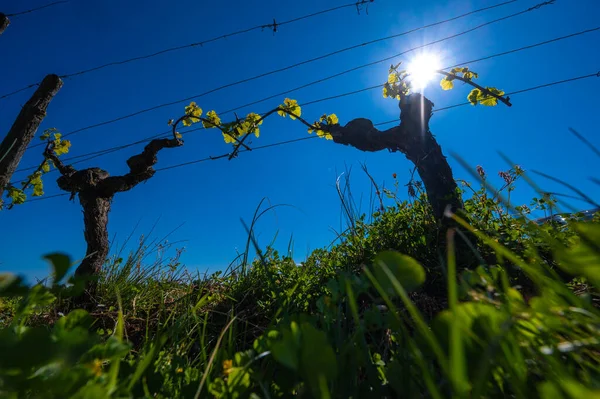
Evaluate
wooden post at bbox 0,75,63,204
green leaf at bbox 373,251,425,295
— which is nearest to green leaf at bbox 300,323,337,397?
green leaf at bbox 373,251,425,295

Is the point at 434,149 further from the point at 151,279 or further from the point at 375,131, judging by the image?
the point at 151,279

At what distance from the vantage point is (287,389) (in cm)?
47

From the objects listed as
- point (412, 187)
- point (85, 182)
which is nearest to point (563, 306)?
point (412, 187)

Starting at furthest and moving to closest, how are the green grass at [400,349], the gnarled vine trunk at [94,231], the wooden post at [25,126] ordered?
the gnarled vine trunk at [94,231]
the wooden post at [25,126]
the green grass at [400,349]

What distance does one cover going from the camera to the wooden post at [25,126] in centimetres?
319

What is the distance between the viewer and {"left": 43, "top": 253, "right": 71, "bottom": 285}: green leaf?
0.35 metres

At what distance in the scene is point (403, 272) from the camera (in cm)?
48

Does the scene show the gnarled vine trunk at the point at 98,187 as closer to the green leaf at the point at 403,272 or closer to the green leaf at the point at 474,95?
the green leaf at the point at 474,95

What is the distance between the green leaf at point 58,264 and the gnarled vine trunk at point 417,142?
2432mm

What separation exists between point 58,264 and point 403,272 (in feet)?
1.50

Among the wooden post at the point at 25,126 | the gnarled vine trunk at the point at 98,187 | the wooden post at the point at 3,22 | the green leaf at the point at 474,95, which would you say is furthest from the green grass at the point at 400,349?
the wooden post at the point at 3,22

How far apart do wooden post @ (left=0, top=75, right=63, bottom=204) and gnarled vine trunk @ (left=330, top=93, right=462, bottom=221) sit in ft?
10.7

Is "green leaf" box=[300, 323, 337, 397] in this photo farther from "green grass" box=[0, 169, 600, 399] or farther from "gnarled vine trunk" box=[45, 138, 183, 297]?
"gnarled vine trunk" box=[45, 138, 183, 297]

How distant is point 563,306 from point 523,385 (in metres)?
0.13
